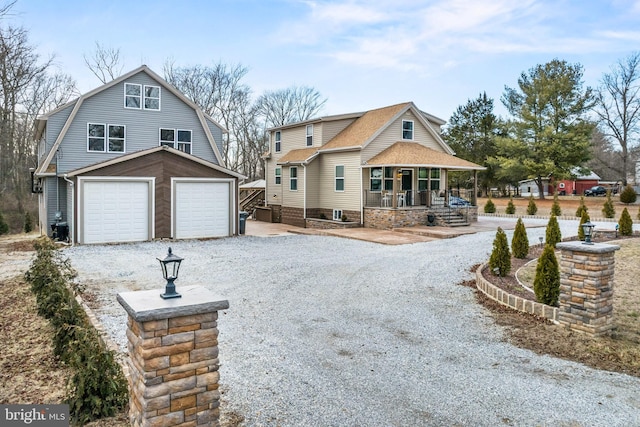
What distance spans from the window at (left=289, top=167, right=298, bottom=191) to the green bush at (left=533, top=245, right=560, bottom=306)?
55.9 ft

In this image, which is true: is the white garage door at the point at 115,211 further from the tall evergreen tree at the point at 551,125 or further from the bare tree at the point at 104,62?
the tall evergreen tree at the point at 551,125

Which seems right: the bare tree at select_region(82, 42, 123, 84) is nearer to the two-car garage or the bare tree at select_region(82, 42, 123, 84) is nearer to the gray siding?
the gray siding

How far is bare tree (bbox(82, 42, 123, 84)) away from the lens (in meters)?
31.9

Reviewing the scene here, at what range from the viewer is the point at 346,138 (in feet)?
72.0

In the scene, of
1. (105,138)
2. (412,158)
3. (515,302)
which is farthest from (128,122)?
(515,302)

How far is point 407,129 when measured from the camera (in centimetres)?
2197

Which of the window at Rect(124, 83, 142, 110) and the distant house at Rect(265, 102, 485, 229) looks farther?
the distant house at Rect(265, 102, 485, 229)

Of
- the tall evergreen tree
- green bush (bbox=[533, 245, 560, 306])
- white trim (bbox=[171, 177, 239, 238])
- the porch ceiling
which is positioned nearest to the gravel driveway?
green bush (bbox=[533, 245, 560, 306])

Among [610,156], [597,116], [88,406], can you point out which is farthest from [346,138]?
[610,156]

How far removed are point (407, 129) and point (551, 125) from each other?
16.4 meters

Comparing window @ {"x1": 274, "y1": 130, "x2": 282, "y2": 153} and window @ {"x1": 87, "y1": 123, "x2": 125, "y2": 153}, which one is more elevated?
window @ {"x1": 274, "y1": 130, "x2": 282, "y2": 153}

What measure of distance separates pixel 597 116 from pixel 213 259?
33.1 meters

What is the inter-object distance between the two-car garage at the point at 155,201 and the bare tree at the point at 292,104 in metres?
28.9

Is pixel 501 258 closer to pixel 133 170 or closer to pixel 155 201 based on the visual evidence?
pixel 155 201
